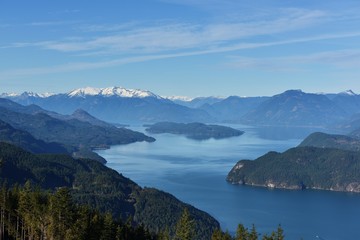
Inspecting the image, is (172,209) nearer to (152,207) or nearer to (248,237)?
(152,207)

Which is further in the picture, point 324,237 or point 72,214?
point 324,237

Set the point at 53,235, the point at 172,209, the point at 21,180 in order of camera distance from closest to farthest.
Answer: the point at 53,235 → the point at 172,209 → the point at 21,180

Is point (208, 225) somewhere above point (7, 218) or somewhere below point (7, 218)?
below

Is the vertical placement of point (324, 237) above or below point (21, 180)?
below

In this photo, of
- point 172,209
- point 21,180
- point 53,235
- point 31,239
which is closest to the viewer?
point 53,235

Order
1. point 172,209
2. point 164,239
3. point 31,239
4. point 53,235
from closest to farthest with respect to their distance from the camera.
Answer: point 53,235 → point 31,239 → point 164,239 → point 172,209

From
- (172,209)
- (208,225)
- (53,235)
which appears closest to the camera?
(53,235)

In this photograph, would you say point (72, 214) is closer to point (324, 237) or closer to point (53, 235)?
point (53, 235)

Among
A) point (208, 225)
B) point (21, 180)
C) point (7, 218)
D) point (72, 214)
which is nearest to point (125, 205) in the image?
point (208, 225)

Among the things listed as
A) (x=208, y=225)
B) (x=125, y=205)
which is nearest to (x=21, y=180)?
(x=125, y=205)
